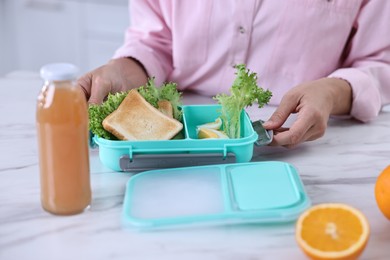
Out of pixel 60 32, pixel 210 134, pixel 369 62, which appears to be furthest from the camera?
pixel 60 32

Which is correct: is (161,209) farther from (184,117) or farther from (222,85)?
(222,85)

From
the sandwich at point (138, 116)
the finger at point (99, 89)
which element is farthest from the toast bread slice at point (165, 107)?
the finger at point (99, 89)

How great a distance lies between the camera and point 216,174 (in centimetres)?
91

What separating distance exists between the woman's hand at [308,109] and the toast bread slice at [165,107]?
0.53ft

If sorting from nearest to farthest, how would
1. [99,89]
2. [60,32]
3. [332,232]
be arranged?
[332,232] → [99,89] → [60,32]

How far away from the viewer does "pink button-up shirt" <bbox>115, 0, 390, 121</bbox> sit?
127 centimetres

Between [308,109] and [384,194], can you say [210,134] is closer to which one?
[308,109]

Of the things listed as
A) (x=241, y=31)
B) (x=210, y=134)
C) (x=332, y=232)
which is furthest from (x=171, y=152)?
(x=241, y=31)

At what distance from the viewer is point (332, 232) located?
709mm

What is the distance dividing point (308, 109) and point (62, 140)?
1.50 ft

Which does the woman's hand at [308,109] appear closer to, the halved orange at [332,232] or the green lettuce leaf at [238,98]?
the green lettuce leaf at [238,98]

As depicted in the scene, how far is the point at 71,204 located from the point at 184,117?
0.29 meters

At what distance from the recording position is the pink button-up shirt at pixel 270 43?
127 cm

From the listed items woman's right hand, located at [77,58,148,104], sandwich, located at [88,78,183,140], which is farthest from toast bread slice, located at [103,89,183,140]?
woman's right hand, located at [77,58,148,104]
